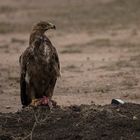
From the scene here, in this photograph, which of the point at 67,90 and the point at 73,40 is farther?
the point at 73,40

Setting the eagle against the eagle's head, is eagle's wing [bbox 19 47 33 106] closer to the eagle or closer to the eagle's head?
the eagle

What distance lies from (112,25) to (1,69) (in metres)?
9.23

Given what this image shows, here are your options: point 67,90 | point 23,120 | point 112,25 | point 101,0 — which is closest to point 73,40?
point 112,25

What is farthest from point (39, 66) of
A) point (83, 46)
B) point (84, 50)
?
point (83, 46)

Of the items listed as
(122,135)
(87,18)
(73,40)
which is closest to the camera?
(122,135)

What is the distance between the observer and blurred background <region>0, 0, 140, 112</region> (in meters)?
14.7

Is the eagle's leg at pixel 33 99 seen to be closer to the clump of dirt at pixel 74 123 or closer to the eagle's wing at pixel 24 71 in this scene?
the eagle's wing at pixel 24 71

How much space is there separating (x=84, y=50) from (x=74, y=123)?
36.7 feet

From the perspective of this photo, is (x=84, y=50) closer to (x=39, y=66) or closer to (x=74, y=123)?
(x=39, y=66)

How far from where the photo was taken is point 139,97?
13.9 meters

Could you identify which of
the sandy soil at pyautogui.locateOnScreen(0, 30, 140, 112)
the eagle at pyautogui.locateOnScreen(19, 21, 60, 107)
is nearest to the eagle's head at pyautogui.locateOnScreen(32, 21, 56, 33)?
the eagle at pyautogui.locateOnScreen(19, 21, 60, 107)

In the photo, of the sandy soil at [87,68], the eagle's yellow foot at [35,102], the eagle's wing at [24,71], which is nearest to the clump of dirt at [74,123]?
the eagle's yellow foot at [35,102]

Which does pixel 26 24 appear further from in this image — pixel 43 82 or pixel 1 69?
pixel 43 82

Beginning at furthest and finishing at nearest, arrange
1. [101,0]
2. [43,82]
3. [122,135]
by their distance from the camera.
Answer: [101,0]
[43,82]
[122,135]
